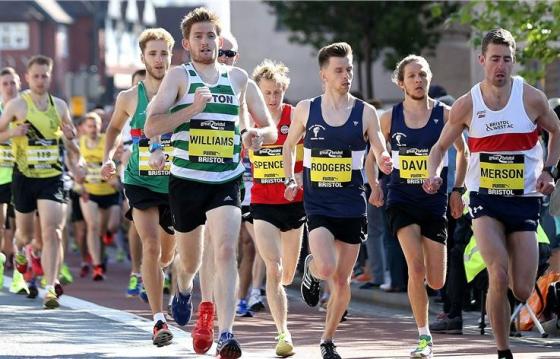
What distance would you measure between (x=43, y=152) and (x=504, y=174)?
243 inches

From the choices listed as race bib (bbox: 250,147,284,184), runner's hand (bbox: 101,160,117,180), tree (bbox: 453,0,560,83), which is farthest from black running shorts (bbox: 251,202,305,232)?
tree (bbox: 453,0,560,83)

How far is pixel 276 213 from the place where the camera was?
11.9 meters

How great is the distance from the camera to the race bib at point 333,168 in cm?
1034

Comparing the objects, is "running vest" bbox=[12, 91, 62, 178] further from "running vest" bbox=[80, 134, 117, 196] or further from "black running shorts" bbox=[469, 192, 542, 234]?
"black running shorts" bbox=[469, 192, 542, 234]

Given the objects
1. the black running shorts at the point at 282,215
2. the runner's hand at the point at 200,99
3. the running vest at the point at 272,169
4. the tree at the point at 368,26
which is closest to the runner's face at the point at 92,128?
the running vest at the point at 272,169

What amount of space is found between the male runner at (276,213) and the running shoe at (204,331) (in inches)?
34.8

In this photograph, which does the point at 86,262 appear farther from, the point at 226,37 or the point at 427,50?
the point at 427,50

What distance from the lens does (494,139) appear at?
31.8 ft

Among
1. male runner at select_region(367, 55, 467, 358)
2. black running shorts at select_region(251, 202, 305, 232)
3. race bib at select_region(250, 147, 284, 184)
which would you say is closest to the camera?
male runner at select_region(367, 55, 467, 358)

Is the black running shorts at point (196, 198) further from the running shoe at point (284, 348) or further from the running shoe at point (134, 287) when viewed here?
the running shoe at point (134, 287)

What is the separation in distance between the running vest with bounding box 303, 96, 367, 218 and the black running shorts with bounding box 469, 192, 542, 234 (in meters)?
0.95

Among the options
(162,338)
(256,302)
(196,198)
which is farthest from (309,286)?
(256,302)

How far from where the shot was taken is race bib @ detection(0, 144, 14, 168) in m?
15.9

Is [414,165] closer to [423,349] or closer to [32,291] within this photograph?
[423,349]
